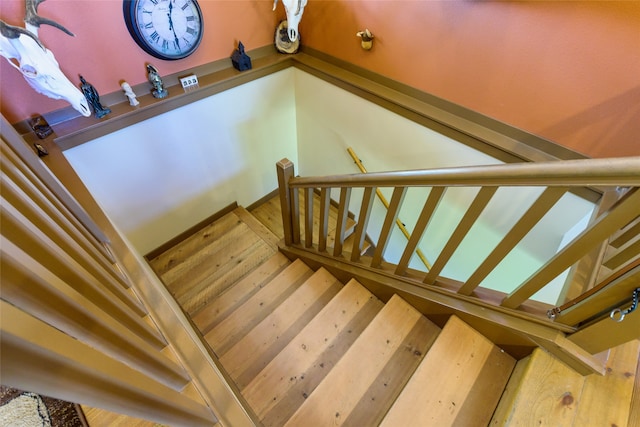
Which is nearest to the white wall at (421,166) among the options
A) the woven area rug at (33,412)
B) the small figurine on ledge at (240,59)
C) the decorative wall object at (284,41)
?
the decorative wall object at (284,41)

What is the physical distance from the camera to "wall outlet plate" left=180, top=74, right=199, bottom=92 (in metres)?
2.16

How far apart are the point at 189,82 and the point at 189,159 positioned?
0.65m

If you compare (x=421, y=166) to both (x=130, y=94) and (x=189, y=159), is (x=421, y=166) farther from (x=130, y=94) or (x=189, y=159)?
(x=130, y=94)

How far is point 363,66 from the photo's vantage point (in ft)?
7.47

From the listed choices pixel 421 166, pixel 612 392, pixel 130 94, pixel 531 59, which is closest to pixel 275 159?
pixel 130 94

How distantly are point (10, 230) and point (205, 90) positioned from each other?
2064 millimetres

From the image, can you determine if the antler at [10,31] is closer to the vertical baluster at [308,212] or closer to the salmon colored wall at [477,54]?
the salmon colored wall at [477,54]

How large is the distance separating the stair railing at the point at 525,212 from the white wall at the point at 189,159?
118 cm

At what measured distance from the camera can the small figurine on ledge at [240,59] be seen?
2352mm

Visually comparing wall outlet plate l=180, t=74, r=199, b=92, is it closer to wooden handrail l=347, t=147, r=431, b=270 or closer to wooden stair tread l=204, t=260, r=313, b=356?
wooden handrail l=347, t=147, r=431, b=270

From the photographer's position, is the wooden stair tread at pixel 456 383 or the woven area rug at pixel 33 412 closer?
the woven area rug at pixel 33 412

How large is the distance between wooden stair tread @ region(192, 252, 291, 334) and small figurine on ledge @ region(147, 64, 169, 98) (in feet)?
4.90

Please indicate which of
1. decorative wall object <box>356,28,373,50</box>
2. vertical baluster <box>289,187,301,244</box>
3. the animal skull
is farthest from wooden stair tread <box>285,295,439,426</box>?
the animal skull

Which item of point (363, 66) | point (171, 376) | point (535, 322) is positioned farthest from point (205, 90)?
point (535, 322)
